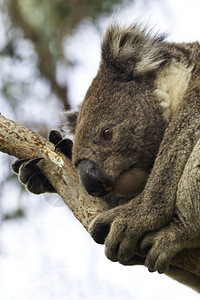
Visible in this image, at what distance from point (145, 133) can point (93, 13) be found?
18.6ft

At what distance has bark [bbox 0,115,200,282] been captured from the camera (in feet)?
11.4

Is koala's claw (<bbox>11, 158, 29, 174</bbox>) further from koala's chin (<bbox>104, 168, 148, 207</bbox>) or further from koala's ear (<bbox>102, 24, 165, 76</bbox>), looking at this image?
koala's ear (<bbox>102, 24, 165, 76</bbox>)

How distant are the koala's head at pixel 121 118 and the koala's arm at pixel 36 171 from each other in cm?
11

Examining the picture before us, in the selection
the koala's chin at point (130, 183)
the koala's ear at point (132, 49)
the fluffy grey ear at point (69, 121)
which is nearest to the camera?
the koala's chin at point (130, 183)

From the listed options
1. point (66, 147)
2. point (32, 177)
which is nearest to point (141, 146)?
point (66, 147)

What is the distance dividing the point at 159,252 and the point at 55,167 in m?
1.07

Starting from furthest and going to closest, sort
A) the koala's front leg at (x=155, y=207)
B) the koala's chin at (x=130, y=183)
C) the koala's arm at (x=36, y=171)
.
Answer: the koala's arm at (x=36, y=171) < the koala's chin at (x=130, y=183) < the koala's front leg at (x=155, y=207)

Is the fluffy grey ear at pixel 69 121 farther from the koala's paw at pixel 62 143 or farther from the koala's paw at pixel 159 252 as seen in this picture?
the koala's paw at pixel 159 252

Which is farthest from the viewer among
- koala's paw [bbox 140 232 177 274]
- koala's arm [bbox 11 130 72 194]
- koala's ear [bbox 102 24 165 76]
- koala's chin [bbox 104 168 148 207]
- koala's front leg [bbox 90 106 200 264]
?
koala's ear [bbox 102 24 165 76]

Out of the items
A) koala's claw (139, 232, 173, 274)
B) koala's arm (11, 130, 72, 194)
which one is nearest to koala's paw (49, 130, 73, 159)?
koala's arm (11, 130, 72, 194)

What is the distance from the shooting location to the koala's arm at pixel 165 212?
3.07m

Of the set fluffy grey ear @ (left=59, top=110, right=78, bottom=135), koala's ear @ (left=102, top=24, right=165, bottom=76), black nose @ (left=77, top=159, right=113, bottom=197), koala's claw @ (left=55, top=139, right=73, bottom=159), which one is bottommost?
black nose @ (left=77, top=159, right=113, bottom=197)

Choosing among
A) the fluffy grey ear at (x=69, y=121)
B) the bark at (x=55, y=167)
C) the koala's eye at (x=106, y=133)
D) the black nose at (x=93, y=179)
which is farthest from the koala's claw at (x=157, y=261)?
the fluffy grey ear at (x=69, y=121)

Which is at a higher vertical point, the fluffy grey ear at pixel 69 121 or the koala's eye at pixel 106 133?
the fluffy grey ear at pixel 69 121
